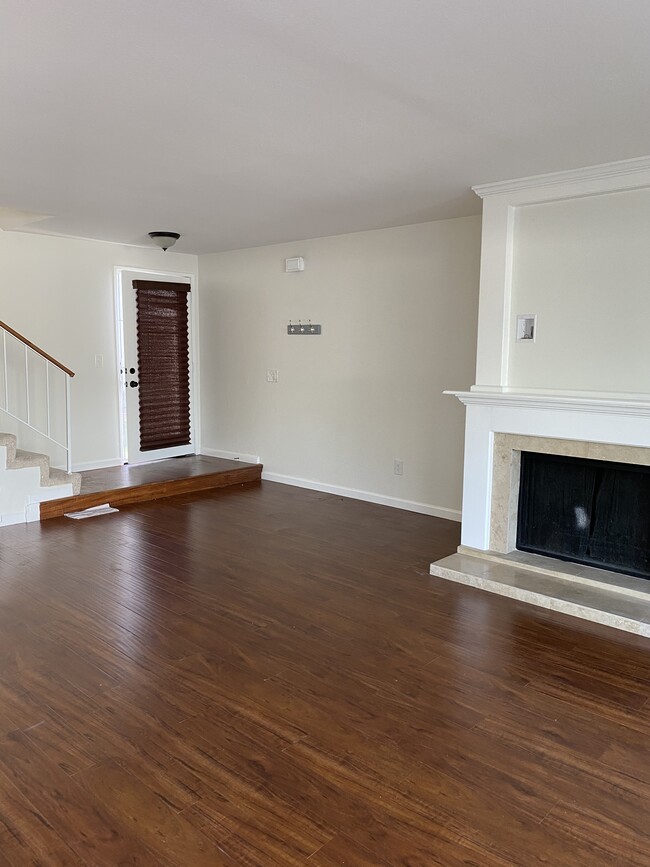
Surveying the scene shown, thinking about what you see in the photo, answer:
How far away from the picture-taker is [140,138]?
3215mm

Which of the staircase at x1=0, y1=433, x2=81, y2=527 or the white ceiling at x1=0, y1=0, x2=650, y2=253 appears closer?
the white ceiling at x1=0, y1=0, x2=650, y2=253

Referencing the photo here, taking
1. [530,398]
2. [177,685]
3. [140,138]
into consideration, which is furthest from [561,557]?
[140,138]

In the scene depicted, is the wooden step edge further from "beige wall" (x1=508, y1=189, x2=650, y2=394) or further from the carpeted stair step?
"beige wall" (x1=508, y1=189, x2=650, y2=394)

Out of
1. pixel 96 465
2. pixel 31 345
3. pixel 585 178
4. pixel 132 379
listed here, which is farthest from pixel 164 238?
pixel 585 178

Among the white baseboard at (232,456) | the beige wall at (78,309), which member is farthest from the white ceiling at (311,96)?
the white baseboard at (232,456)

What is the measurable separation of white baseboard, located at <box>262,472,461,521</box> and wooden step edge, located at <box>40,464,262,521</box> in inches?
13.6

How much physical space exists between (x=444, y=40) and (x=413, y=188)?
203 centimetres

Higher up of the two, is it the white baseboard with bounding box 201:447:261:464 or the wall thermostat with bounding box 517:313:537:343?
the wall thermostat with bounding box 517:313:537:343

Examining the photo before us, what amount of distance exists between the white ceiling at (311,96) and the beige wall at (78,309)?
1640 millimetres

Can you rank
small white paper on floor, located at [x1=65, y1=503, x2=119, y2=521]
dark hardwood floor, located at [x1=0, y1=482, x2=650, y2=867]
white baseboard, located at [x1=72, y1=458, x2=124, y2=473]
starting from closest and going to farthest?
dark hardwood floor, located at [x1=0, y1=482, x2=650, y2=867] < small white paper on floor, located at [x1=65, y1=503, x2=119, y2=521] < white baseboard, located at [x1=72, y1=458, x2=124, y2=473]

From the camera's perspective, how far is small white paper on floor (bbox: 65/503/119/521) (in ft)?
17.9

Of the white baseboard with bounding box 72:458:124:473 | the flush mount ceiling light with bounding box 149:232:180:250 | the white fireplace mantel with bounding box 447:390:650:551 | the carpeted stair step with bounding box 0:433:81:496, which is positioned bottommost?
the white baseboard with bounding box 72:458:124:473

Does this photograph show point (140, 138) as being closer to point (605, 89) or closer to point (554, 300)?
point (605, 89)

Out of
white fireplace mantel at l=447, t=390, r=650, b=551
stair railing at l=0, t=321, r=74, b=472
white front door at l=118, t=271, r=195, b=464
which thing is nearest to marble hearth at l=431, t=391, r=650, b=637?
white fireplace mantel at l=447, t=390, r=650, b=551
